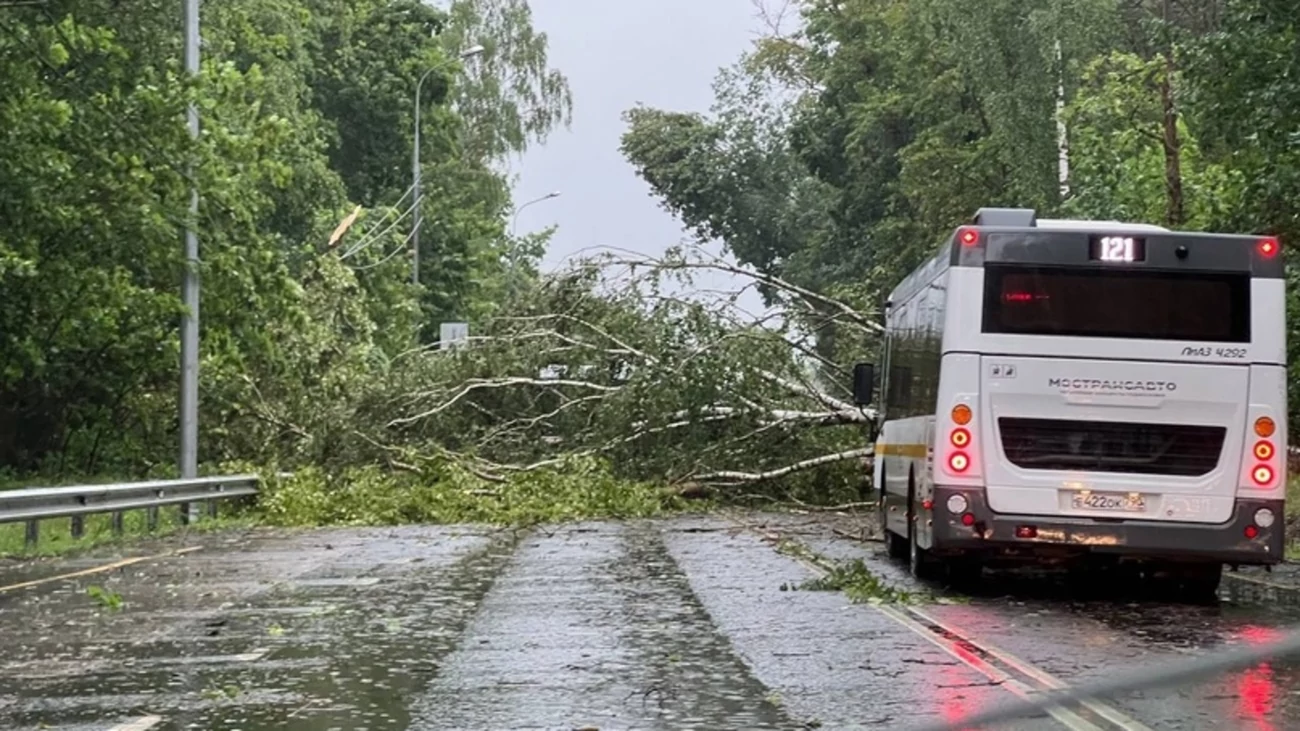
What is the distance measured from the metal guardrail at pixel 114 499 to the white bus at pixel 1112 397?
440 inches

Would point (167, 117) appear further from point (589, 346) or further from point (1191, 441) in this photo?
point (1191, 441)

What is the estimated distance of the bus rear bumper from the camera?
14.6 meters

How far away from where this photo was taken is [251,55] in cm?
5091

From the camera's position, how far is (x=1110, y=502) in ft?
48.5

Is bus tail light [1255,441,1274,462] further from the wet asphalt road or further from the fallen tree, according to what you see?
the fallen tree

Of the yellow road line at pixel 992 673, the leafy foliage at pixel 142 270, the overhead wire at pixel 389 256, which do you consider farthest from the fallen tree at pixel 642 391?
the overhead wire at pixel 389 256

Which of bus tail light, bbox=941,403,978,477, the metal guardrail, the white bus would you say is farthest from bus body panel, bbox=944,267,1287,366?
the metal guardrail

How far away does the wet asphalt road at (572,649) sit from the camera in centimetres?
919

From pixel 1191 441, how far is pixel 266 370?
73.3 feet

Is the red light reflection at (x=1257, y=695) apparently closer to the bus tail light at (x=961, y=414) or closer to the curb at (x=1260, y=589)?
the bus tail light at (x=961, y=414)

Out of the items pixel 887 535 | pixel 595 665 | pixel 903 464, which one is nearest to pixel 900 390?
pixel 903 464

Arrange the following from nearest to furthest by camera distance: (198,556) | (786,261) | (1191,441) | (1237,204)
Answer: (1191,441) < (198,556) < (1237,204) < (786,261)

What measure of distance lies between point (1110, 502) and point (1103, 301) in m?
1.54

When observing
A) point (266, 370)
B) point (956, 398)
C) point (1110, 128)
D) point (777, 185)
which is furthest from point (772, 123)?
point (956, 398)
